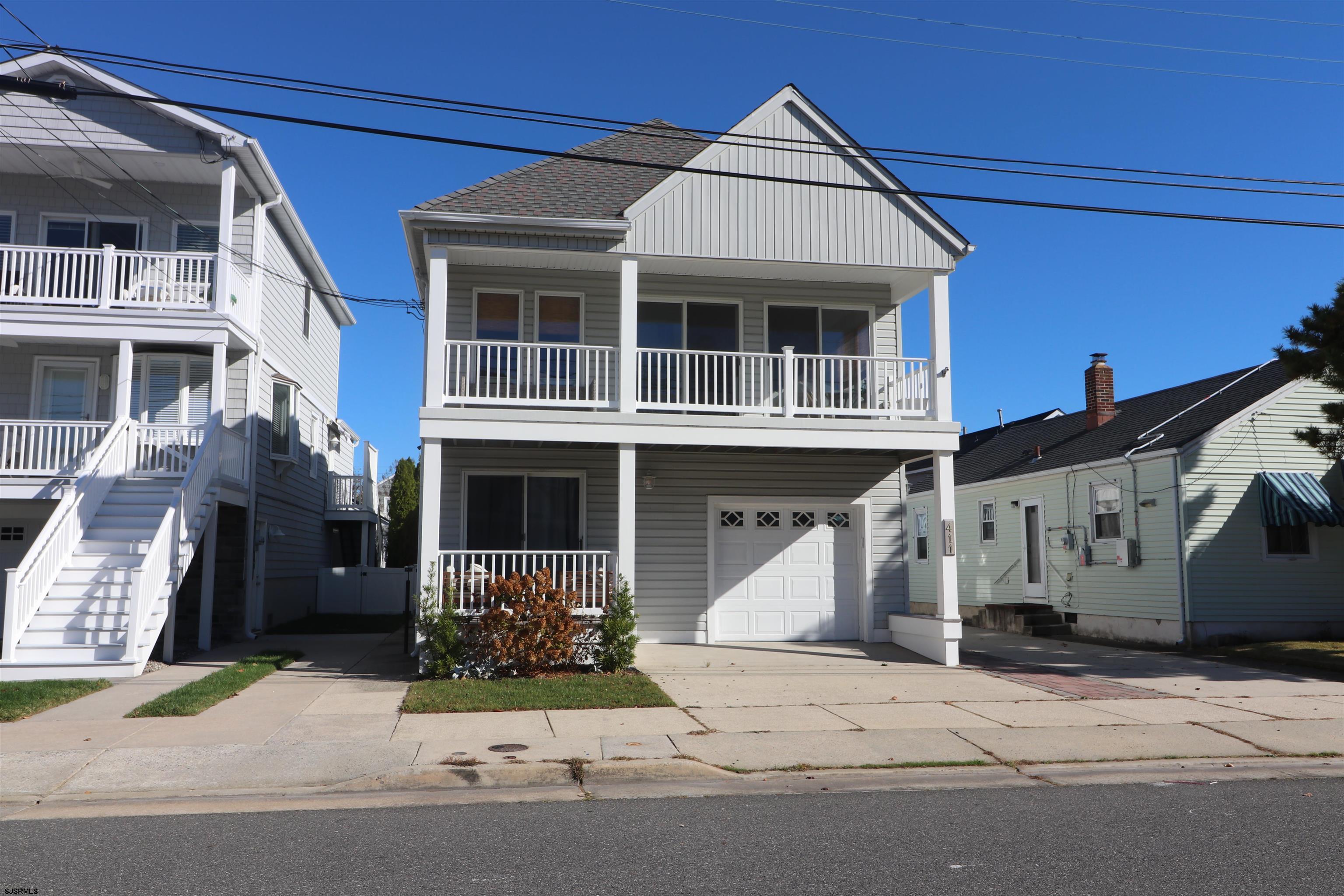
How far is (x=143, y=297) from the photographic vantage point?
16.2m

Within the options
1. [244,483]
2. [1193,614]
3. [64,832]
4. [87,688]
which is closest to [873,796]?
[64,832]

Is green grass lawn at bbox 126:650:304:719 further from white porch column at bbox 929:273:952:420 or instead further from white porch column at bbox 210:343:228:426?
white porch column at bbox 929:273:952:420

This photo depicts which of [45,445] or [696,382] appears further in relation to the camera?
[45,445]

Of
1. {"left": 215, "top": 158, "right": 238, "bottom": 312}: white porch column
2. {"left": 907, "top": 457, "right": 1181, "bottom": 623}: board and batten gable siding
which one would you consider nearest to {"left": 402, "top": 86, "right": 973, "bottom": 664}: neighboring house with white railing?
{"left": 907, "top": 457, "right": 1181, "bottom": 623}: board and batten gable siding

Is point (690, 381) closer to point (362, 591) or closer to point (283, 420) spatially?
point (283, 420)

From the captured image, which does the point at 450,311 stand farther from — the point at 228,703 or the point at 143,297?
the point at 228,703

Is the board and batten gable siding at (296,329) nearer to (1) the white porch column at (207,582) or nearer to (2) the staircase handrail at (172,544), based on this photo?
(2) the staircase handrail at (172,544)

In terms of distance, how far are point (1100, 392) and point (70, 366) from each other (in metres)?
20.3

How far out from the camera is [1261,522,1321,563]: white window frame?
55.4 ft

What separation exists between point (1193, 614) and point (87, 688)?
16308 mm

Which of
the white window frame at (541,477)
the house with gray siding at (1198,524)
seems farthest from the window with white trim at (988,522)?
the white window frame at (541,477)

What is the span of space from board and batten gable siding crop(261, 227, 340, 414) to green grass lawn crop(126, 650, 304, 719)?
7.12 metres

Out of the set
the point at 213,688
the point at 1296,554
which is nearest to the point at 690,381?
the point at 213,688

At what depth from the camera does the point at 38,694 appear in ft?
33.2
